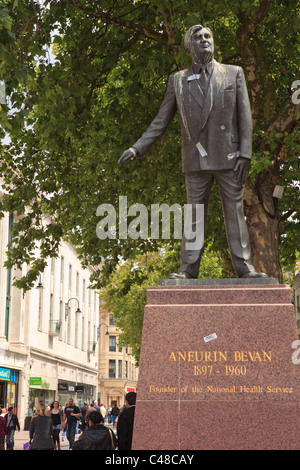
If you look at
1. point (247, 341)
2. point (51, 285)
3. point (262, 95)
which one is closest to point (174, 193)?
point (262, 95)

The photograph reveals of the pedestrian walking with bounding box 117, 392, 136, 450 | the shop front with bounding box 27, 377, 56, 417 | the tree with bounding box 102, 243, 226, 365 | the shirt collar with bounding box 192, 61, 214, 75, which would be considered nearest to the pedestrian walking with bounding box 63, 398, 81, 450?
the tree with bounding box 102, 243, 226, 365

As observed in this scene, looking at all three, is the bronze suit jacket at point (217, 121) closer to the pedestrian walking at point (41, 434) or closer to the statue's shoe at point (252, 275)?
the statue's shoe at point (252, 275)

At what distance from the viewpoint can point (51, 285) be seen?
46.5 metres

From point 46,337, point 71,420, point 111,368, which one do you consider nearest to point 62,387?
point 46,337

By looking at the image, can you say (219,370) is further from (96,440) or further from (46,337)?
(46,337)

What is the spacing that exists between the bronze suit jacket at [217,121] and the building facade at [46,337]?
17.9m

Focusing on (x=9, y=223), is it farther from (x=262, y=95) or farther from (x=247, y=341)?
(x=247, y=341)

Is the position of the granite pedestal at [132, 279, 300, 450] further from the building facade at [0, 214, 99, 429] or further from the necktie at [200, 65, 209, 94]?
the building facade at [0, 214, 99, 429]

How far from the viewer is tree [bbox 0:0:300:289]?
12.5 metres

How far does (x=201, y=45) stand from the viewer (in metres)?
7.25

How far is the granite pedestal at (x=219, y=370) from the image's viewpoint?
6.10 metres

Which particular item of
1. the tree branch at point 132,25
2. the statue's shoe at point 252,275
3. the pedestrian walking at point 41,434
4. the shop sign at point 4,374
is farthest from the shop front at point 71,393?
the statue's shoe at point 252,275

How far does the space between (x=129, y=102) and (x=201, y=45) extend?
9.10m
